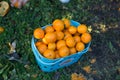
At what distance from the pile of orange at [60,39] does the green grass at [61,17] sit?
33 centimetres

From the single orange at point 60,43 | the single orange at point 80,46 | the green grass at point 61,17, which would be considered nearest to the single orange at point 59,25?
the single orange at point 60,43

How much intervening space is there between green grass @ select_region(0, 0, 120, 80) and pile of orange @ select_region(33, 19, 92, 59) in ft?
1.07

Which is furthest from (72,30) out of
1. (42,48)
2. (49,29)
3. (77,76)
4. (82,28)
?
(77,76)

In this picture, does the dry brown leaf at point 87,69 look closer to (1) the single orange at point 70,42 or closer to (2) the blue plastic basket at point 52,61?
(2) the blue plastic basket at point 52,61

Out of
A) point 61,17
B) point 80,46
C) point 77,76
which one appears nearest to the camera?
point 80,46

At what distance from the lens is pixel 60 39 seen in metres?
2.75

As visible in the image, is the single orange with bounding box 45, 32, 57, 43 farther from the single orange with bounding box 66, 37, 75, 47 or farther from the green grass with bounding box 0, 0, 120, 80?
the green grass with bounding box 0, 0, 120, 80

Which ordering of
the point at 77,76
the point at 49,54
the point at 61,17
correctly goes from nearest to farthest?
the point at 49,54, the point at 77,76, the point at 61,17

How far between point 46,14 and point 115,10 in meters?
0.84

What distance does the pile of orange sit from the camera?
8.71 feet

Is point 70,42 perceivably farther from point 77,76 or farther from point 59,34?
point 77,76

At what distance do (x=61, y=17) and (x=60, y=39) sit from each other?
1.96 ft

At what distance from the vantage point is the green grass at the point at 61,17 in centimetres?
292

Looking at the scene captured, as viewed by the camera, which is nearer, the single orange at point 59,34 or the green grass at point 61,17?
the single orange at point 59,34
